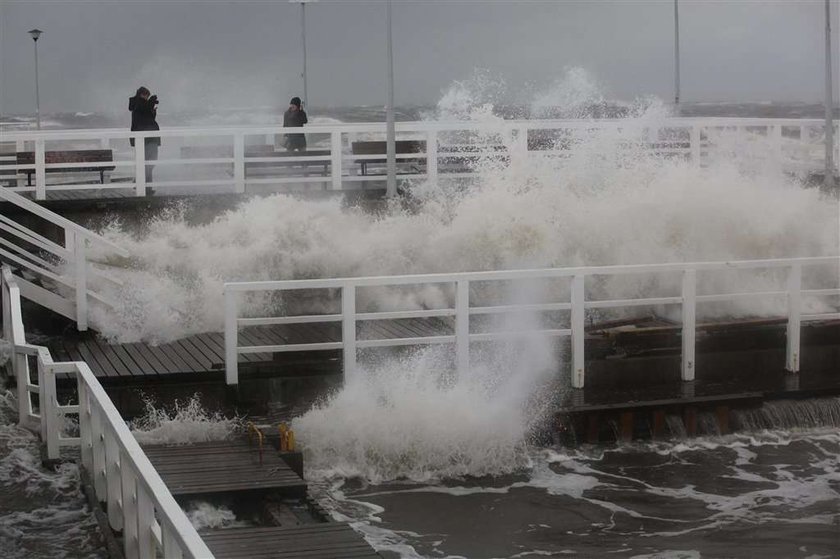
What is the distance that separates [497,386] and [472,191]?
7.09 m

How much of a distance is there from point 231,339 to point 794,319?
17.6 feet

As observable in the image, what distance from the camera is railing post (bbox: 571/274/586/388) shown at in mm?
11766

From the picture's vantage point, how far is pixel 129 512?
7047 millimetres

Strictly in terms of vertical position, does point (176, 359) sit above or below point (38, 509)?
above

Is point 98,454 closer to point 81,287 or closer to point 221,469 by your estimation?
point 221,469

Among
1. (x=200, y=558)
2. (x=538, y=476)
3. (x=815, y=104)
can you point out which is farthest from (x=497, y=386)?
(x=815, y=104)

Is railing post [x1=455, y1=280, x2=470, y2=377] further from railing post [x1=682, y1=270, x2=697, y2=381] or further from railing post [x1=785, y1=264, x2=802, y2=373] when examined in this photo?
railing post [x1=785, y1=264, x2=802, y2=373]

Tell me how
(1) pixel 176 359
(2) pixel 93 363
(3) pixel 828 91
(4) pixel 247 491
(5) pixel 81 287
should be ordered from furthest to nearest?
(3) pixel 828 91 < (5) pixel 81 287 < (1) pixel 176 359 < (2) pixel 93 363 < (4) pixel 247 491

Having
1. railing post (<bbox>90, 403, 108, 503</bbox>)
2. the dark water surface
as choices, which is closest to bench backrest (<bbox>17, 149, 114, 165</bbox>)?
the dark water surface

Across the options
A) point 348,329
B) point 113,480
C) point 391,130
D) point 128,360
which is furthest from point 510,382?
point 391,130

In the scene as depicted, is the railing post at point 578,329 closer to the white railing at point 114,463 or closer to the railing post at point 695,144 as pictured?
the white railing at point 114,463

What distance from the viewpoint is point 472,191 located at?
1844 centimetres

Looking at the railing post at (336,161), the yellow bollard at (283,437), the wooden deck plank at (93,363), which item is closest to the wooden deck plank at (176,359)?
the wooden deck plank at (93,363)

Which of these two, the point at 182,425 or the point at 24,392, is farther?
the point at 24,392
